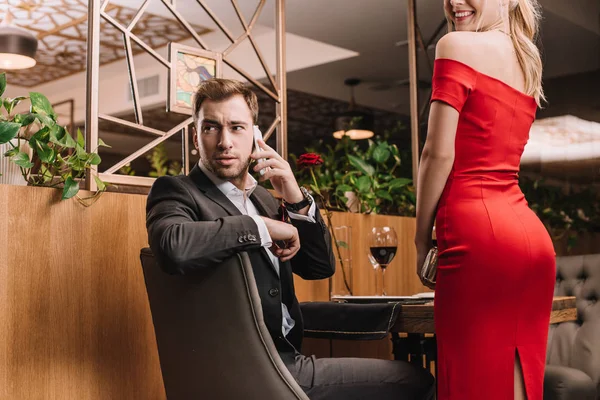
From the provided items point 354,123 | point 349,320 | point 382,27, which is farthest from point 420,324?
point 354,123

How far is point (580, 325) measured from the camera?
2.85 metres

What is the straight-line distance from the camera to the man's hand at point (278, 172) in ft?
5.05

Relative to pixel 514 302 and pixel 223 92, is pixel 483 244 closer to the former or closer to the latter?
pixel 514 302

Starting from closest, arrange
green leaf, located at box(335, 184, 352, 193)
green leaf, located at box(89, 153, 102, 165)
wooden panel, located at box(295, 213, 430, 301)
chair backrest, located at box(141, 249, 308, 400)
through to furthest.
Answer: chair backrest, located at box(141, 249, 308, 400) → green leaf, located at box(89, 153, 102, 165) → wooden panel, located at box(295, 213, 430, 301) → green leaf, located at box(335, 184, 352, 193)

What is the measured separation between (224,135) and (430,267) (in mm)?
598

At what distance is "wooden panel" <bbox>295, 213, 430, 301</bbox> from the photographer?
273cm

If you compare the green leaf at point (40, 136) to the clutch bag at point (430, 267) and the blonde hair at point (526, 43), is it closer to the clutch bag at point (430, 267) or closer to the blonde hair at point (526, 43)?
the clutch bag at point (430, 267)

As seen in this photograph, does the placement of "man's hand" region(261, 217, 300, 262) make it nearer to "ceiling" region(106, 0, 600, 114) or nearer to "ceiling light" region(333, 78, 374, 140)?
"ceiling" region(106, 0, 600, 114)

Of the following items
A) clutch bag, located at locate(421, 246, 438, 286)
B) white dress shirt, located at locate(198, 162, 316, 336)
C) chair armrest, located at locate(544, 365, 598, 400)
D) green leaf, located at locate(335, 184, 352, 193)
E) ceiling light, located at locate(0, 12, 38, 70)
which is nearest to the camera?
clutch bag, located at locate(421, 246, 438, 286)

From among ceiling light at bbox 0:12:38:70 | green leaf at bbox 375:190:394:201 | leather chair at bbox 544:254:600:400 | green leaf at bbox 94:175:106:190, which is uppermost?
ceiling light at bbox 0:12:38:70

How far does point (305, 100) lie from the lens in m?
7.49

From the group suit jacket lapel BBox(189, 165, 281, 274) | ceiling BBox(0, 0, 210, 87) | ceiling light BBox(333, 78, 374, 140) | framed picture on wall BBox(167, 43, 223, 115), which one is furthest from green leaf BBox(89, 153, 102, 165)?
ceiling light BBox(333, 78, 374, 140)

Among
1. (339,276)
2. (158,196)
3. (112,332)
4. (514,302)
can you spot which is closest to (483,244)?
(514,302)

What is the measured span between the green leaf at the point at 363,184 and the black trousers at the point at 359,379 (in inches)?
60.7
